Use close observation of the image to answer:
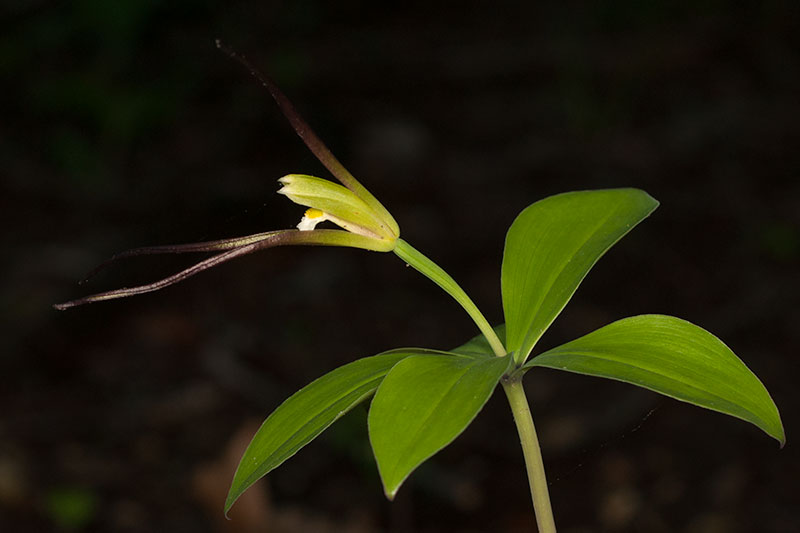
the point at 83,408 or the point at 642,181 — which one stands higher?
the point at 642,181

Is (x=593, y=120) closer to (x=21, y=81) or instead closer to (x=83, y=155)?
(x=83, y=155)

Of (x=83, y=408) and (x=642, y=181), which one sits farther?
(x=642, y=181)

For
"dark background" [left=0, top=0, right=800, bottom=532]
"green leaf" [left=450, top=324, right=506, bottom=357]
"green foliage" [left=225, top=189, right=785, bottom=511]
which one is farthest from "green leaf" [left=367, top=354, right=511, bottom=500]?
"dark background" [left=0, top=0, right=800, bottom=532]

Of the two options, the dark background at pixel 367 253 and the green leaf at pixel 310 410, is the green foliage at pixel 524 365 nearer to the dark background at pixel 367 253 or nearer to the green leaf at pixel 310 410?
the green leaf at pixel 310 410

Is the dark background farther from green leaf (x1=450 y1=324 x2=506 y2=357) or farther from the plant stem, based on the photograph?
the plant stem

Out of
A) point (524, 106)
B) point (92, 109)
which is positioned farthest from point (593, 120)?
point (92, 109)

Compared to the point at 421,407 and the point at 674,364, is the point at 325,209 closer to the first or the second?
the point at 421,407
